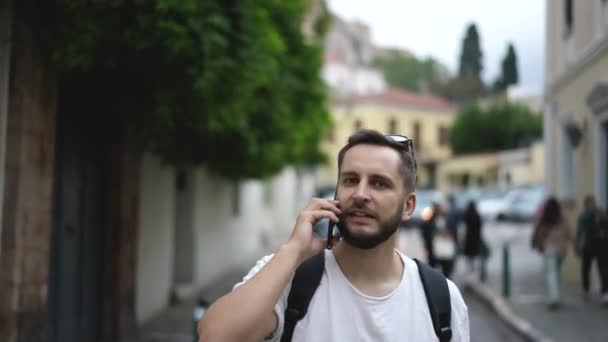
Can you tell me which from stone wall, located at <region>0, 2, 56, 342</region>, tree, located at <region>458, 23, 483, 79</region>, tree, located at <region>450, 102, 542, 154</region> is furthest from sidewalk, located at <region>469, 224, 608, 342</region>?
tree, located at <region>450, 102, 542, 154</region>

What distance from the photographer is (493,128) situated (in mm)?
51094

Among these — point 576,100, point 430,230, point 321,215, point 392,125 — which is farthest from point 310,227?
point 392,125

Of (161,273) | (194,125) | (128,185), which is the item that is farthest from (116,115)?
(161,273)

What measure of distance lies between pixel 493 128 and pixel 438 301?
5109 centimetres

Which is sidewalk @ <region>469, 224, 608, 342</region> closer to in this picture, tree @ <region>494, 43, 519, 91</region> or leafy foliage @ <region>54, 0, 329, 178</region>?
tree @ <region>494, 43, 519, 91</region>

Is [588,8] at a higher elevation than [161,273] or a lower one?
higher

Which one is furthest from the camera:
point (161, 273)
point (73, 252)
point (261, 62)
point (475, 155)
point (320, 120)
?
point (475, 155)

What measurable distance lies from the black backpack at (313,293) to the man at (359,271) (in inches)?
0.7

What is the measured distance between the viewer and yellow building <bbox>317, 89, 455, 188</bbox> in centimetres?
5025

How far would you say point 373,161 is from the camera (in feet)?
6.94

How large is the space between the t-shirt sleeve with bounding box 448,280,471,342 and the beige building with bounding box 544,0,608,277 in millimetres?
9713

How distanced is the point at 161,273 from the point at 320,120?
A: 15.7 ft

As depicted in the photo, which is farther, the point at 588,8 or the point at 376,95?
the point at 376,95

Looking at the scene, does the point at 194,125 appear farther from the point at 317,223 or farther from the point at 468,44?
the point at 317,223
